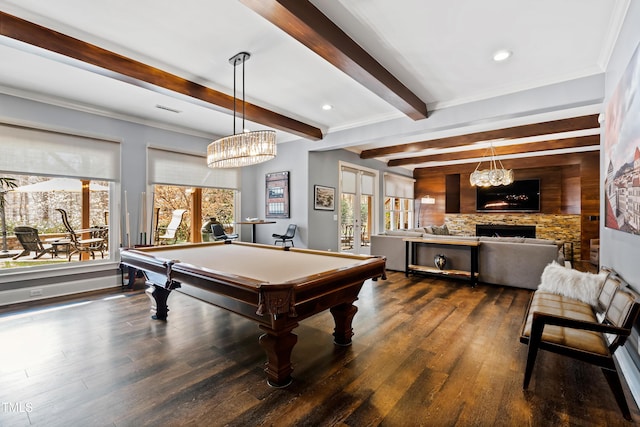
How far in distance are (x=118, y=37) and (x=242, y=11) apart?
1269 millimetres

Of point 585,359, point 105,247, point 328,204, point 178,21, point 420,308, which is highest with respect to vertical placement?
point 178,21

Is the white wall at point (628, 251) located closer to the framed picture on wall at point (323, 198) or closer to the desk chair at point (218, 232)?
the framed picture on wall at point (323, 198)

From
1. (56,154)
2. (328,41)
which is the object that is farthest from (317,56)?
(56,154)

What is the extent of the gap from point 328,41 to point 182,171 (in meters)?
4.11

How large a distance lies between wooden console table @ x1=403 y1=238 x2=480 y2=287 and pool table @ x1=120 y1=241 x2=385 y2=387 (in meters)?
2.87

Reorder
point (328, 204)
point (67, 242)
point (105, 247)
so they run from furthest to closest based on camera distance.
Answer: point (328, 204), point (105, 247), point (67, 242)

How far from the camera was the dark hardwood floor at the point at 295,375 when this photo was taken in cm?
179

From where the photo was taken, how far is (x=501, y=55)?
2.98 meters

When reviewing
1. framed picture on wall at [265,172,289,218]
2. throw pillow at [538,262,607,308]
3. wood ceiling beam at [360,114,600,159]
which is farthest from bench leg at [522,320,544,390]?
framed picture on wall at [265,172,289,218]

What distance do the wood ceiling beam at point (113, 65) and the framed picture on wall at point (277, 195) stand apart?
2.12 m

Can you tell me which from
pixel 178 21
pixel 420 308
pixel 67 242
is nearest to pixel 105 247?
pixel 67 242

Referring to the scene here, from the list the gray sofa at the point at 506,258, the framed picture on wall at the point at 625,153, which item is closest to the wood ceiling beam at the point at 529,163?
the gray sofa at the point at 506,258

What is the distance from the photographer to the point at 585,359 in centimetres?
186

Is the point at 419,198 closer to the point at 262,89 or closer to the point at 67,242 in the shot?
the point at 262,89
